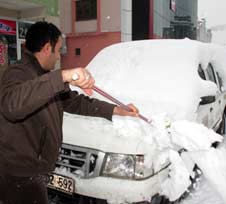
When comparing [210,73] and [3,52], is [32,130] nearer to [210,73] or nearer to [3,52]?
[210,73]

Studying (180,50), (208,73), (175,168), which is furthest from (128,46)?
(175,168)

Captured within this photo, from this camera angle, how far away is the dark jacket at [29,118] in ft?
5.75

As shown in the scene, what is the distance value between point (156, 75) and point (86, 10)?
46.8 ft

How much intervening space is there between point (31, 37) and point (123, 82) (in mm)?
2145

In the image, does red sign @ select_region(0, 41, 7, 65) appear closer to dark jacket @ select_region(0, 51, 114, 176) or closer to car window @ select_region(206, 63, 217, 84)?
car window @ select_region(206, 63, 217, 84)

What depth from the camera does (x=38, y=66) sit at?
207 cm

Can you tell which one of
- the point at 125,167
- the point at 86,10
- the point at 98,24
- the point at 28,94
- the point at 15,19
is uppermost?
the point at 86,10

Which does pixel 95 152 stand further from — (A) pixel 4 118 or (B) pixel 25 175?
(A) pixel 4 118

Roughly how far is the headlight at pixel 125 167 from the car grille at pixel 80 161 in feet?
0.22

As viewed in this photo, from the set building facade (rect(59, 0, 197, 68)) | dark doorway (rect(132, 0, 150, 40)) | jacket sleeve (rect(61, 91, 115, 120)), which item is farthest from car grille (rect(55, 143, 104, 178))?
dark doorway (rect(132, 0, 150, 40))

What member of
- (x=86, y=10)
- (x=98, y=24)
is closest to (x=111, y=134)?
(x=98, y=24)

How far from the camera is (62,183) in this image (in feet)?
9.63

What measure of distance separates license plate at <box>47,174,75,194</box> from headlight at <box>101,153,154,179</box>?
0.28m

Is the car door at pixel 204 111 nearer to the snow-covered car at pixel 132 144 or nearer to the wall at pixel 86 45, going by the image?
the snow-covered car at pixel 132 144
